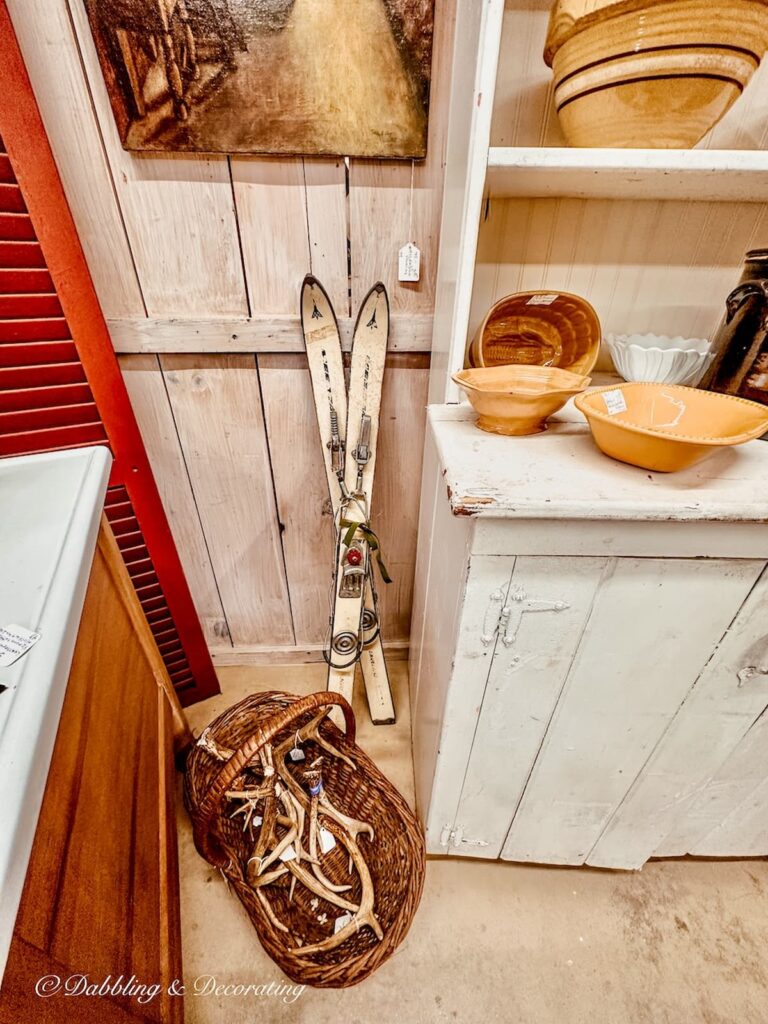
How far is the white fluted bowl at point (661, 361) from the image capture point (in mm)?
896

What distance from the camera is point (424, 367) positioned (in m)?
1.19

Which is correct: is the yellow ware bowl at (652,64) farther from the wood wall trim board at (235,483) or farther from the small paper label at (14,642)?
the small paper label at (14,642)

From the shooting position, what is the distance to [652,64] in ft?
2.05

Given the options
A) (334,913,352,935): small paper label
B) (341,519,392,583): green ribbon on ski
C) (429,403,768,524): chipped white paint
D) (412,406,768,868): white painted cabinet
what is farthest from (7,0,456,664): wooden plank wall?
(334,913,352,935): small paper label

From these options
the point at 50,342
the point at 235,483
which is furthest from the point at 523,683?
the point at 50,342

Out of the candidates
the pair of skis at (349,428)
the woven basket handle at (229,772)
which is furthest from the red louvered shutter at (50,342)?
the woven basket handle at (229,772)

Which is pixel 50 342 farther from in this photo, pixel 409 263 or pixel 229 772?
pixel 229 772

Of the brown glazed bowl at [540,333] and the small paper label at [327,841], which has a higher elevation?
the brown glazed bowl at [540,333]

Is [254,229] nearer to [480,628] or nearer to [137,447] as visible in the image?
[137,447]

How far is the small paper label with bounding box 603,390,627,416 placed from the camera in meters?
0.74

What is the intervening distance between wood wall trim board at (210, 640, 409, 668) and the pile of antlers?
45cm

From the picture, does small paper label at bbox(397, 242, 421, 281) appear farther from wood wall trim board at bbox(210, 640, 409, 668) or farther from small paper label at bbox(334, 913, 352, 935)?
small paper label at bbox(334, 913, 352, 935)

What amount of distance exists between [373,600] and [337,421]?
568 mm

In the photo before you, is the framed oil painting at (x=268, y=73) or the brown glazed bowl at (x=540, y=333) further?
the brown glazed bowl at (x=540, y=333)
